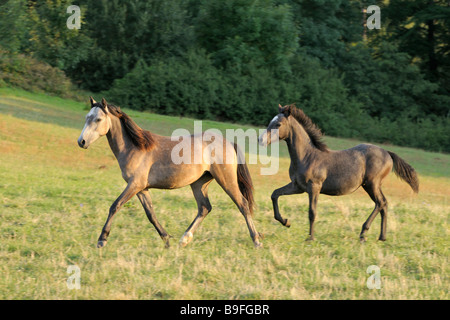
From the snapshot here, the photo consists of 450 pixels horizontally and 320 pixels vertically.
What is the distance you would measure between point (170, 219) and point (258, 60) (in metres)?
26.9

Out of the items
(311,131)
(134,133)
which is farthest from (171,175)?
(311,131)

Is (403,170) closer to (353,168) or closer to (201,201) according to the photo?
(353,168)

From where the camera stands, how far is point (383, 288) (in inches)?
243

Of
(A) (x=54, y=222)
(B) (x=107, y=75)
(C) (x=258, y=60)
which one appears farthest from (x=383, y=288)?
(B) (x=107, y=75)

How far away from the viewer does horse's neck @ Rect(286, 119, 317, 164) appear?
28.2ft

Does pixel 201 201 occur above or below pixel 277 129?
below

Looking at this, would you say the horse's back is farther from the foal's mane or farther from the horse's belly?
the foal's mane

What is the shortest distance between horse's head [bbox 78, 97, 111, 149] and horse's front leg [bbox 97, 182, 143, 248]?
730 mm

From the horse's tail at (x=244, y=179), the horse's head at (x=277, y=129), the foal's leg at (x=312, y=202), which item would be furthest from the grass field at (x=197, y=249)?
the horse's head at (x=277, y=129)

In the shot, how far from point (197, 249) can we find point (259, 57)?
1133 inches

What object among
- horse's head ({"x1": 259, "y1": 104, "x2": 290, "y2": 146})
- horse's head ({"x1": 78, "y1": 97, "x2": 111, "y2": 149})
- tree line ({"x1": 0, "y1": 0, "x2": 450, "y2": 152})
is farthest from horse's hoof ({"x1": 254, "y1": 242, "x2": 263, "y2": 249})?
tree line ({"x1": 0, "y1": 0, "x2": 450, "y2": 152})

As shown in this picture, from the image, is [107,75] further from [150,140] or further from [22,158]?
[150,140]

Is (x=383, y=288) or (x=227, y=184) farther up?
(x=227, y=184)

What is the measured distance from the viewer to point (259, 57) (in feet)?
116
